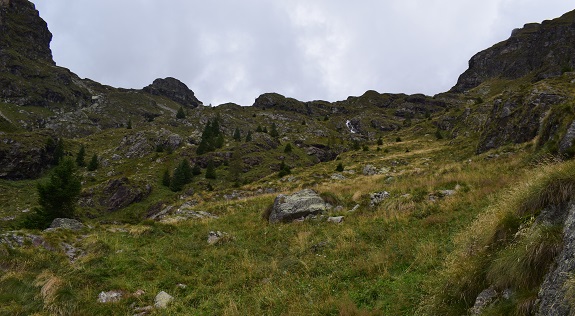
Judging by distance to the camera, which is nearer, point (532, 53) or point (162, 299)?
point (162, 299)

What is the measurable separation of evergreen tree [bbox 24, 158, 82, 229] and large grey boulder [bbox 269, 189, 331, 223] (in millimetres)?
23897

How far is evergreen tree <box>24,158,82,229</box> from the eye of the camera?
31172 mm

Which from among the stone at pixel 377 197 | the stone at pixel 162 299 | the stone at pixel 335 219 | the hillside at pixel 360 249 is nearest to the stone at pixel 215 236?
the hillside at pixel 360 249

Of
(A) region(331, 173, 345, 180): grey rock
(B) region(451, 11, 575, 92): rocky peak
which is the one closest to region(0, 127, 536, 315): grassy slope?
(A) region(331, 173, 345, 180): grey rock

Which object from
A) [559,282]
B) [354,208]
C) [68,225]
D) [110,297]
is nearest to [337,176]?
[354,208]

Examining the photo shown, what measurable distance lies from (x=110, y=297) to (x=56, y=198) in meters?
27.5

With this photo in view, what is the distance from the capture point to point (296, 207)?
20.0m

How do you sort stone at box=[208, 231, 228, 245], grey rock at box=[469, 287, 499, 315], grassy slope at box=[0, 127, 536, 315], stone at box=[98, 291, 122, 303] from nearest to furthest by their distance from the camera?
1. grey rock at box=[469, 287, 499, 315]
2. grassy slope at box=[0, 127, 536, 315]
3. stone at box=[98, 291, 122, 303]
4. stone at box=[208, 231, 228, 245]

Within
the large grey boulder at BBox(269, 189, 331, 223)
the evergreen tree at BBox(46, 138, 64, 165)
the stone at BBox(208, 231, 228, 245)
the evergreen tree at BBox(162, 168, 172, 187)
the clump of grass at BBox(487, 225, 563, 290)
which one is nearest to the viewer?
the clump of grass at BBox(487, 225, 563, 290)

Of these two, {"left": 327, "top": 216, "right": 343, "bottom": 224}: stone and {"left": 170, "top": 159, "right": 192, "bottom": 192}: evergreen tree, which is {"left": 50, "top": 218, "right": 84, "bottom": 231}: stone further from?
{"left": 170, "top": 159, "right": 192, "bottom": 192}: evergreen tree

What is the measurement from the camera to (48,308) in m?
9.66

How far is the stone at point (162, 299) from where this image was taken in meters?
10.2

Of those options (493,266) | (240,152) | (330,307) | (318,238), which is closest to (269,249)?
(318,238)

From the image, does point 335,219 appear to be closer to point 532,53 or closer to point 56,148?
point 56,148
